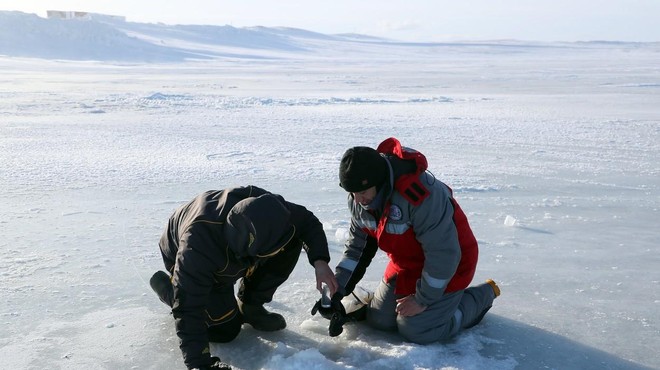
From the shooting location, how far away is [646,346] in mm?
2691

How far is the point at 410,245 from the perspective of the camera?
105 inches

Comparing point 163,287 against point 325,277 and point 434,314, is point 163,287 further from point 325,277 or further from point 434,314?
point 434,314

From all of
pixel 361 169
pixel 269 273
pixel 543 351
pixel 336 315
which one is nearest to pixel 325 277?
pixel 336 315

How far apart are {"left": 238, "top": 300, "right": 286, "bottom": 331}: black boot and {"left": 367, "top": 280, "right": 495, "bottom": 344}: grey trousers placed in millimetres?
409

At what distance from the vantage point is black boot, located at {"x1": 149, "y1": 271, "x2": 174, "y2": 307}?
284 cm

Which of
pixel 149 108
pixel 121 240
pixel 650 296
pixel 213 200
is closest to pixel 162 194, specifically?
pixel 121 240

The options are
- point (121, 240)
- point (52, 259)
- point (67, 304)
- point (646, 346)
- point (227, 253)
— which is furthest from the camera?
point (121, 240)

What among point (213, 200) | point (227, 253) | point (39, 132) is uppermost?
point (213, 200)

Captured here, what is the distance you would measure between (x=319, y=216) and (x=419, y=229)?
2.15 metres

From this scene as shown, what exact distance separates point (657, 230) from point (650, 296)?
1.29m

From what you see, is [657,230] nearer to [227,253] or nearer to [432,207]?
[432,207]

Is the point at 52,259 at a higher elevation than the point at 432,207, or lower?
lower

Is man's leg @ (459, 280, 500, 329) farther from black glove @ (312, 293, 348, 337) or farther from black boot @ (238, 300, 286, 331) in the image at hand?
black boot @ (238, 300, 286, 331)

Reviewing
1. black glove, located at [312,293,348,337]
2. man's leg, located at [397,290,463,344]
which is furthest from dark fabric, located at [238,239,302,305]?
man's leg, located at [397,290,463,344]
